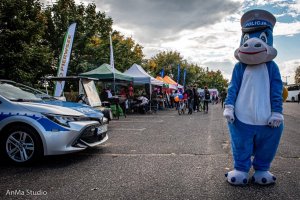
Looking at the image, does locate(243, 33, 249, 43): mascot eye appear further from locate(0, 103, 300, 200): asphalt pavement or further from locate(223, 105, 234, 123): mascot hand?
locate(0, 103, 300, 200): asphalt pavement

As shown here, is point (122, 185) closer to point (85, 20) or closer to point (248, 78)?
point (248, 78)

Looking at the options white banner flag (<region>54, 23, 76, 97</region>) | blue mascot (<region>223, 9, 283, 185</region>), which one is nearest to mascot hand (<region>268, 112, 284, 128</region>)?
blue mascot (<region>223, 9, 283, 185</region>)

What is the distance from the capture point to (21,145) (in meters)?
4.84

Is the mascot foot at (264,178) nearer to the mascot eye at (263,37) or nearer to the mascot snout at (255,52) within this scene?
the mascot snout at (255,52)

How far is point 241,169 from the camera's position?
3.85m

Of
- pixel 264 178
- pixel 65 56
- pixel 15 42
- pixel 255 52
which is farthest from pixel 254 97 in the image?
pixel 15 42

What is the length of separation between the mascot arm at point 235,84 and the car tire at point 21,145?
122 inches

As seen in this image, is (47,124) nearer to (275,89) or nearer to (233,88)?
(233,88)

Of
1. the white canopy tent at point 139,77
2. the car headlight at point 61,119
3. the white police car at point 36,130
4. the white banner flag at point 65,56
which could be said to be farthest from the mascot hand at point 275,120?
the white canopy tent at point 139,77

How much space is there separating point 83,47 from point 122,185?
21.3 meters

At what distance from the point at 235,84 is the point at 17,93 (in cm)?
410

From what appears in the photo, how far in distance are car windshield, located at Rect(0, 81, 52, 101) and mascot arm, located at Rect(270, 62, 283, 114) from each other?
4.30 metres

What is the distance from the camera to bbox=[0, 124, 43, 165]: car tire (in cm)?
477

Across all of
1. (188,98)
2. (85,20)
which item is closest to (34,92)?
(188,98)
